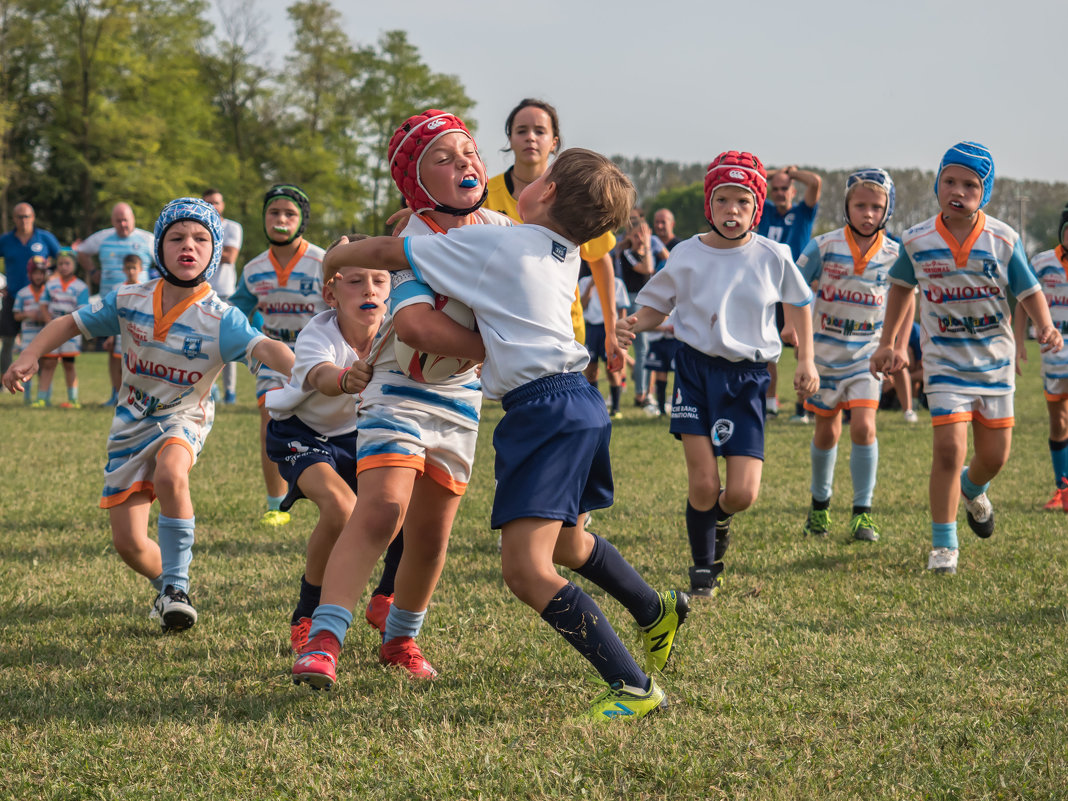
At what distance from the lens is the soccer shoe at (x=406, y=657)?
3824 millimetres

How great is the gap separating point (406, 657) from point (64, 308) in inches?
532

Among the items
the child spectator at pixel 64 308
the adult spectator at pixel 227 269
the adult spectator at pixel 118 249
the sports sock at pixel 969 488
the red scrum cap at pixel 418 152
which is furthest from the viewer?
the child spectator at pixel 64 308

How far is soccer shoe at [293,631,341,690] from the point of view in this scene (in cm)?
320

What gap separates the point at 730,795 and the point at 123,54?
39049 mm

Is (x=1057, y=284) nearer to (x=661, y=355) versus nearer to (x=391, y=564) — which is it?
(x=391, y=564)

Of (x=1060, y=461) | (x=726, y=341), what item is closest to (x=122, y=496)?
(x=726, y=341)

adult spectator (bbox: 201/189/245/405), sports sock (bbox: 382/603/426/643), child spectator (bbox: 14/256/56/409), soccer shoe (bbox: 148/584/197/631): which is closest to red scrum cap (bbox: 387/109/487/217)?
sports sock (bbox: 382/603/426/643)

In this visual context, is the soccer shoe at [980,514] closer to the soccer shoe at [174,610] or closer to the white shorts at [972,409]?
the white shorts at [972,409]

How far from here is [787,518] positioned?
692 cm

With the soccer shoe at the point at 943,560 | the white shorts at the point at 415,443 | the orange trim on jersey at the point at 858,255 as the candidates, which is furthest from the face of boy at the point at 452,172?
the orange trim on jersey at the point at 858,255

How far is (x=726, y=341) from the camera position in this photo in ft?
16.0

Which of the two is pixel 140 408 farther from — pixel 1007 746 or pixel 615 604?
pixel 1007 746

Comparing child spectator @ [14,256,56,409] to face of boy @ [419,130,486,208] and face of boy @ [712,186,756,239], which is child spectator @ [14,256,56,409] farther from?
face of boy @ [419,130,486,208]

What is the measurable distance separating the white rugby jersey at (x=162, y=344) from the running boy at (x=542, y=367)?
1.42m
